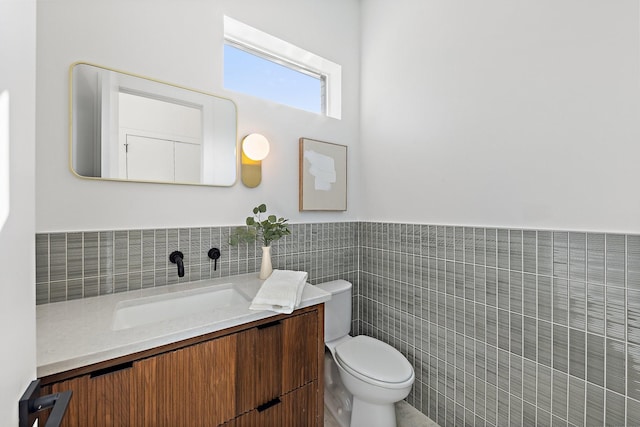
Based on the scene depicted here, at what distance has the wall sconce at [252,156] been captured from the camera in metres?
1.60

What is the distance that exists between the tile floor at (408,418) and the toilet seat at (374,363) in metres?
0.43

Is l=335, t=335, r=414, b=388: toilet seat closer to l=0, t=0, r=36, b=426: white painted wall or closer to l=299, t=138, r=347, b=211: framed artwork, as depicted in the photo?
l=299, t=138, r=347, b=211: framed artwork

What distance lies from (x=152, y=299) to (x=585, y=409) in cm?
190

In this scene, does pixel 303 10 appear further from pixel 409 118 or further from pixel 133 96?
pixel 133 96

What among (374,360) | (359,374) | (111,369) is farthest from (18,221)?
(374,360)

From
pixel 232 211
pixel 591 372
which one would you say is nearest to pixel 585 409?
pixel 591 372

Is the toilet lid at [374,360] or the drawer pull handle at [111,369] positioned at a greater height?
the drawer pull handle at [111,369]

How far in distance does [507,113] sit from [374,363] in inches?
58.4

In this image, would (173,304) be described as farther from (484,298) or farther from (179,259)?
(484,298)

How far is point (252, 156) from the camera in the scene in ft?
5.28

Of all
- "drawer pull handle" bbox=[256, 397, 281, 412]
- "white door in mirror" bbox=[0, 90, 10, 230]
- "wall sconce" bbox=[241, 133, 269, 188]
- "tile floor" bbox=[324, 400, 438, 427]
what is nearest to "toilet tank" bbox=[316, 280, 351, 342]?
"tile floor" bbox=[324, 400, 438, 427]

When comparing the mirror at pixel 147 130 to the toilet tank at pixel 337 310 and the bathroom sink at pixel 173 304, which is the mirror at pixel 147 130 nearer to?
the bathroom sink at pixel 173 304

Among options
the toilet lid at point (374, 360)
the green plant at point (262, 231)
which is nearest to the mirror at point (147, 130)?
the green plant at point (262, 231)

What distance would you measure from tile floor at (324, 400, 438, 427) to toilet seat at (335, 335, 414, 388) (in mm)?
426
